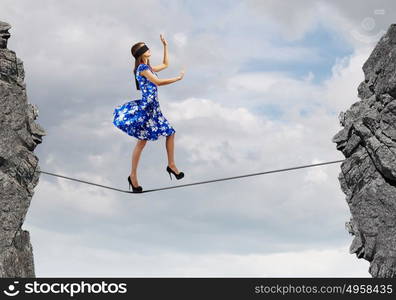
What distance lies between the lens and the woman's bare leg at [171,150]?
44.0ft

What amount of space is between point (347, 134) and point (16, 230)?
8.75 m

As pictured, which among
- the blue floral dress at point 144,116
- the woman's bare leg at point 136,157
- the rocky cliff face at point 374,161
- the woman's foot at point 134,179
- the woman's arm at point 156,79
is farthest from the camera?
the rocky cliff face at point 374,161

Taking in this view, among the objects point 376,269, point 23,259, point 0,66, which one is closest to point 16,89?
point 0,66

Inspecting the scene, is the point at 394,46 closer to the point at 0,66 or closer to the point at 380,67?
the point at 380,67

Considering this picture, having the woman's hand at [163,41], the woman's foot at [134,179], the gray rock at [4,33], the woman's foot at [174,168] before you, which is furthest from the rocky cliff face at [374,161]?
the gray rock at [4,33]

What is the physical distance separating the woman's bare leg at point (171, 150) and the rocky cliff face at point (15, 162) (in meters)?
4.88

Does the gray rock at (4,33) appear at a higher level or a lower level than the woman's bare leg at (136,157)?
higher

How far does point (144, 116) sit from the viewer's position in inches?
518

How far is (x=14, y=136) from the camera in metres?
16.4

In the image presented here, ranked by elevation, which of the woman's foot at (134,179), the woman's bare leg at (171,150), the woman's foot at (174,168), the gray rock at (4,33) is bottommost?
the woman's foot at (134,179)

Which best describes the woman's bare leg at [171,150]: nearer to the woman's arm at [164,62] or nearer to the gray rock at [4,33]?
the woman's arm at [164,62]

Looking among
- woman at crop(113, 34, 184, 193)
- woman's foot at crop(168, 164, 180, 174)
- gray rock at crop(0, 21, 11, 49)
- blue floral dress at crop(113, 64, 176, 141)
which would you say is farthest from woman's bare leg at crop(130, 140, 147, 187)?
gray rock at crop(0, 21, 11, 49)

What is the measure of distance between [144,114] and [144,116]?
1.7 inches

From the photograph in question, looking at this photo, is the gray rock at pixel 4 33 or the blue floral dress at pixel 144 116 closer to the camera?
the blue floral dress at pixel 144 116
